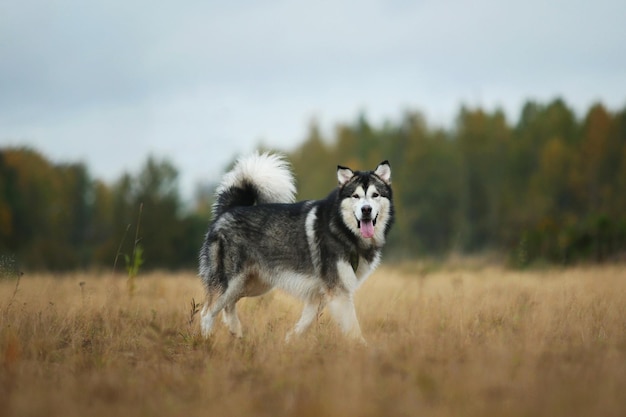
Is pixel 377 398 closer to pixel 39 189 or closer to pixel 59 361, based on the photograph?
pixel 59 361

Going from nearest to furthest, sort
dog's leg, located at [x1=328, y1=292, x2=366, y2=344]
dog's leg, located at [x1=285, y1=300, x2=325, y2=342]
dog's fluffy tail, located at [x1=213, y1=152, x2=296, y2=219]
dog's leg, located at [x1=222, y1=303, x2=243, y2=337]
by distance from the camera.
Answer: dog's leg, located at [x1=328, y1=292, x2=366, y2=344] < dog's leg, located at [x1=285, y1=300, x2=325, y2=342] < dog's leg, located at [x1=222, y1=303, x2=243, y2=337] < dog's fluffy tail, located at [x1=213, y1=152, x2=296, y2=219]

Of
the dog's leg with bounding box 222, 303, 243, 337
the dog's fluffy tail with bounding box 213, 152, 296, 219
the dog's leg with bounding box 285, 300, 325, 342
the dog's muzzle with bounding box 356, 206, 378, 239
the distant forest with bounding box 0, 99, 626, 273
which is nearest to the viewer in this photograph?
the dog's muzzle with bounding box 356, 206, 378, 239

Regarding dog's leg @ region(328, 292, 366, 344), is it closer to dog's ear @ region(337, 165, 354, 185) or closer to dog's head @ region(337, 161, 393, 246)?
dog's head @ region(337, 161, 393, 246)

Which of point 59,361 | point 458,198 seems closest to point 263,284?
point 59,361

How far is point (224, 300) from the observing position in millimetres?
7621

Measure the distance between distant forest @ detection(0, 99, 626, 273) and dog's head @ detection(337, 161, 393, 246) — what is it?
21766 millimetres

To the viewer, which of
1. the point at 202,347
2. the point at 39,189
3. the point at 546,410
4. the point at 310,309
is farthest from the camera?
the point at 39,189

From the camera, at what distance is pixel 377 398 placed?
3980 millimetres

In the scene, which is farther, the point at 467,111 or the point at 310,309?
the point at 467,111

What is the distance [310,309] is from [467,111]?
3557 centimetres

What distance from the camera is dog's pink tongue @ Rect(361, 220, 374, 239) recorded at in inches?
272

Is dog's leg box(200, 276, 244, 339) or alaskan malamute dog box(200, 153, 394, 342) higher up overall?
alaskan malamute dog box(200, 153, 394, 342)

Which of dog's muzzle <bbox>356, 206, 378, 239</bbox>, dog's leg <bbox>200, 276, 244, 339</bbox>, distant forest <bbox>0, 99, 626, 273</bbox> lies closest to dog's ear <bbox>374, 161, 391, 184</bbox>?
dog's muzzle <bbox>356, 206, 378, 239</bbox>

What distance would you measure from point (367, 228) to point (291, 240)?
3.42 ft
